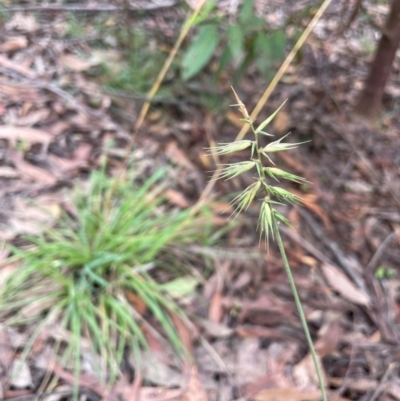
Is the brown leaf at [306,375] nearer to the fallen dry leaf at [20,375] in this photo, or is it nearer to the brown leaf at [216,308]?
the brown leaf at [216,308]

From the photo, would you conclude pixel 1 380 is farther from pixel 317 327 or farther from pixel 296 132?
pixel 296 132

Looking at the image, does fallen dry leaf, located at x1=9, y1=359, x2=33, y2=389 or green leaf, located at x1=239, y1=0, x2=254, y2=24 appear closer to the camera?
fallen dry leaf, located at x1=9, y1=359, x2=33, y2=389

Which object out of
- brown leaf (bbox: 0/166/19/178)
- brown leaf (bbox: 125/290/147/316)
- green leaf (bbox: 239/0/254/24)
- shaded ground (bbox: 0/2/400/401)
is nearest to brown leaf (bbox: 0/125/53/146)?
shaded ground (bbox: 0/2/400/401)

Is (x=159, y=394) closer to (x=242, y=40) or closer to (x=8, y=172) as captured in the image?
(x=8, y=172)

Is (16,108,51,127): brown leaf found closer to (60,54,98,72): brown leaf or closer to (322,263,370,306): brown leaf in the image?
(60,54,98,72): brown leaf

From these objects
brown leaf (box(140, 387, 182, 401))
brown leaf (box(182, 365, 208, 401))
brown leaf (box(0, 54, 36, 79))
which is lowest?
brown leaf (box(140, 387, 182, 401))

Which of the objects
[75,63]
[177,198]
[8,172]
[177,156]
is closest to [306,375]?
[177,198]

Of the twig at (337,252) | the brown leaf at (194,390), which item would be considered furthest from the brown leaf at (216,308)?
the twig at (337,252)

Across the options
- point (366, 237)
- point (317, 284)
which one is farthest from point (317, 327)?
→ point (366, 237)
